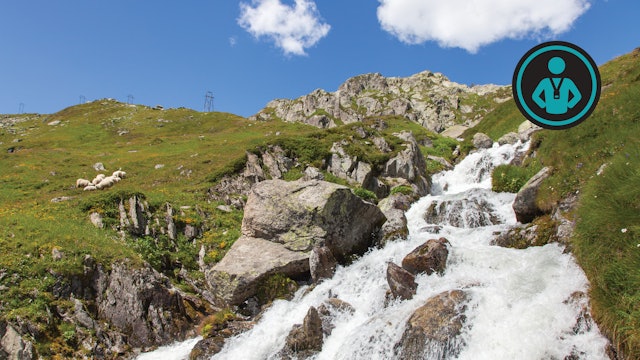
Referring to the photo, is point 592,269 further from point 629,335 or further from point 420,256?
point 420,256

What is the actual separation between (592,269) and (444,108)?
178365 millimetres

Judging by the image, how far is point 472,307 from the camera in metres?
12.8

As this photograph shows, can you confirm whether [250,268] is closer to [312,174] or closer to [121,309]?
[121,309]

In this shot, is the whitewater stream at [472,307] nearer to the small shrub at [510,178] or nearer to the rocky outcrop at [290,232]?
the rocky outcrop at [290,232]

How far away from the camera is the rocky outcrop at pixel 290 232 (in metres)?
20.7

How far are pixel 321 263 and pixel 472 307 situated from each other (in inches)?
397

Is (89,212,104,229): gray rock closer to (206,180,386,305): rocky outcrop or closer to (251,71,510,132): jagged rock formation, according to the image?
(206,180,386,305): rocky outcrop

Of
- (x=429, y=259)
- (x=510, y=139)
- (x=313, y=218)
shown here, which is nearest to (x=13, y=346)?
(x=313, y=218)

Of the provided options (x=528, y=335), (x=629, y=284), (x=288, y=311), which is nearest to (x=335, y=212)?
(x=288, y=311)

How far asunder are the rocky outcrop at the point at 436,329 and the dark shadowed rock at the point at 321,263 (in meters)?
8.39

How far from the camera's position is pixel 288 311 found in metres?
18.8

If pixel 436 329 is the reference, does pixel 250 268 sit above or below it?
above

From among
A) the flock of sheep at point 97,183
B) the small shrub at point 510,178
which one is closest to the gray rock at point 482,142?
the small shrub at point 510,178

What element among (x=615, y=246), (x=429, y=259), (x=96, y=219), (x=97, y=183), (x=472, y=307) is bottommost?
(x=472, y=307)
